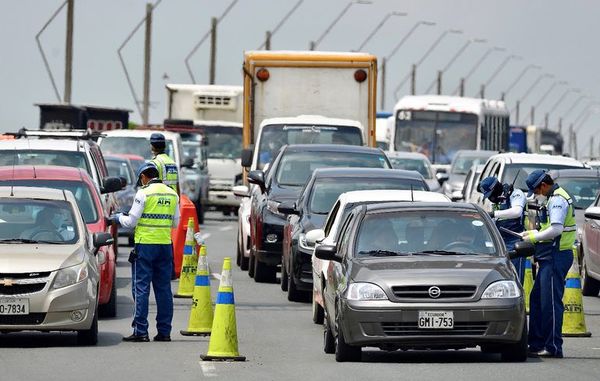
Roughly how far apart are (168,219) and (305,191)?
578cm

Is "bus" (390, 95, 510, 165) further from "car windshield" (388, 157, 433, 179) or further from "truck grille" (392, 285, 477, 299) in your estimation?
"truck grille" (392, 285, 477, 299)

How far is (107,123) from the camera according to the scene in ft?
196

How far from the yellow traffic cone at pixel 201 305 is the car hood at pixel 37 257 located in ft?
3.90

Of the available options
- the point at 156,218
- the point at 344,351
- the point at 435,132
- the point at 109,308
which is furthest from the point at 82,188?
the point at 435,132

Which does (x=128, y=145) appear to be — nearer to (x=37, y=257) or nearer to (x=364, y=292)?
(x=37, y=257)

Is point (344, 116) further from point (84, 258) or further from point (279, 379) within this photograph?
point (279, 379)

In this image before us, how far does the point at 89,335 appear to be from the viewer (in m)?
16.8

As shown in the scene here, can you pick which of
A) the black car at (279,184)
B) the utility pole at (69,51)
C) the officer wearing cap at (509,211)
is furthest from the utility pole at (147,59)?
the officer wearing cap at (509,211)

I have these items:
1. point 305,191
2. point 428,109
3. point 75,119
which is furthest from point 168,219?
point 75,119

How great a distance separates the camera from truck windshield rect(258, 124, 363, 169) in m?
30.5

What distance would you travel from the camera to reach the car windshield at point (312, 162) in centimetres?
2595

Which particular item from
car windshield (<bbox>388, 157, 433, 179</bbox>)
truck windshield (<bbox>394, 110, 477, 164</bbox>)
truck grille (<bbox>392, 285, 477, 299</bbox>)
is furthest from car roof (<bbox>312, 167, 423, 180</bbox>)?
truck windshield (<bbox>394, 110, 477, 164</bbox>)

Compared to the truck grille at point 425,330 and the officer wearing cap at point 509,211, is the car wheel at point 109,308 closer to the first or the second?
the officer wearing cap at point 509,211

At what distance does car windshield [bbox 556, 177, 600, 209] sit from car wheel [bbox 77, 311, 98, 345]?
12.1m
